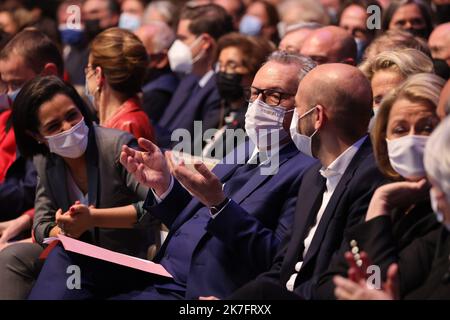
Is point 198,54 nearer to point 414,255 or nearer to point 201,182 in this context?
point 201,182

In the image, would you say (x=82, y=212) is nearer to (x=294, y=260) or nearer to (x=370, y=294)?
(x=294, y=260)

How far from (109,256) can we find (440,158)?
1.89 meters

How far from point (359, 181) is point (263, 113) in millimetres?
874

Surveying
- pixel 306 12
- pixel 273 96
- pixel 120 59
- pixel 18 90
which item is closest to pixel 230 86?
pixel 120 59

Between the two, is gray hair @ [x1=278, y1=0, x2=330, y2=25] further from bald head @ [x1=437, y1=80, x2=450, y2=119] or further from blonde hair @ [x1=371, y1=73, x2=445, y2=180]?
bald head @ [x1=437, y1=80, x2=450, y2=119]

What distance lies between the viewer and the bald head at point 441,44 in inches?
251

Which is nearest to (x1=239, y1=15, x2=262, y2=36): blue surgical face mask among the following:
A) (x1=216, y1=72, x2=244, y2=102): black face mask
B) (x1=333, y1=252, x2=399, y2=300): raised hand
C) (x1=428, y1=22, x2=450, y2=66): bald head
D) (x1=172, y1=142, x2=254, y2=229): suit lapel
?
(x1=216, y1=72, x2=244, y2=102): black face mask

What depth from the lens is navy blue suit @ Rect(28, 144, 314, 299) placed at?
460 centimetres

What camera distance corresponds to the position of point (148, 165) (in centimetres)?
505

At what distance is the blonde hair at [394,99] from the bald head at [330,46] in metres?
1.99

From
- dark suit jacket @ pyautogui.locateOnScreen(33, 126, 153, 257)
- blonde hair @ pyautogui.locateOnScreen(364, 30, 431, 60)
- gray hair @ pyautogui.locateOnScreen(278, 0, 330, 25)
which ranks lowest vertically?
gray hair @ pyautogui.locateOnScreen(278, 0, 330, 25)

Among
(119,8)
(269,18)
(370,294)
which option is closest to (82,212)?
(370,294)

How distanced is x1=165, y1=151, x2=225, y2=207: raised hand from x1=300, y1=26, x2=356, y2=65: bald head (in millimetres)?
1899
